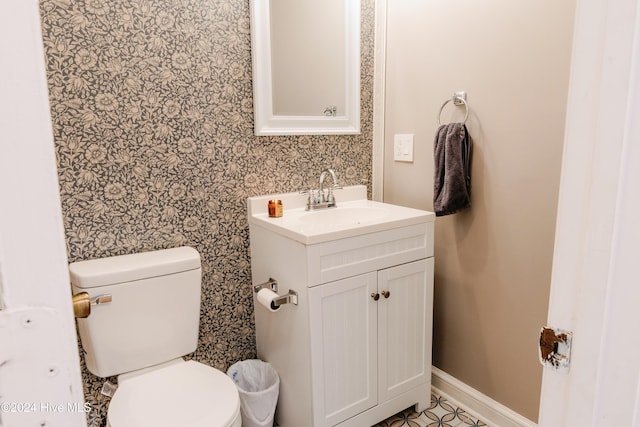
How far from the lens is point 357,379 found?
1.69 meters

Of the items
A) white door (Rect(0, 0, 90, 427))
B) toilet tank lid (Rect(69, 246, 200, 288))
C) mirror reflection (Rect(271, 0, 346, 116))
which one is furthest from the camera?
mirror reflection (Rect(271, 0, 346, 116))

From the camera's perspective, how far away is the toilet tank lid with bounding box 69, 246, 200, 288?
55.1 inches

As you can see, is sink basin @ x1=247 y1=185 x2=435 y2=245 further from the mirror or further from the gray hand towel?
the mirror

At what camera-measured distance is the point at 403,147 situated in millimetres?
2098

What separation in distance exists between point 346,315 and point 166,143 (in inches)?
37.6

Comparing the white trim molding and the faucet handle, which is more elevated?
the white trim molding

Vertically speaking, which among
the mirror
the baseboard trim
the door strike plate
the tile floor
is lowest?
the tile floor

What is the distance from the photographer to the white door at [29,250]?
1.13 feet

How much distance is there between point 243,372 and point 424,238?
981mm

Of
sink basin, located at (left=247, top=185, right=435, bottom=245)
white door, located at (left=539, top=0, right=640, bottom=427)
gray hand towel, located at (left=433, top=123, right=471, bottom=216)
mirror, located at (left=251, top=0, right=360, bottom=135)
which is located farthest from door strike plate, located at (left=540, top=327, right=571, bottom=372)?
mirror, located at (left=251, top=0, right=360, bottom=135)

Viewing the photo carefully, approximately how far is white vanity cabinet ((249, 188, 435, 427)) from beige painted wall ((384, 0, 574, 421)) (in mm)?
186

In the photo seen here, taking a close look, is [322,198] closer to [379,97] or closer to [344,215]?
[344,215]

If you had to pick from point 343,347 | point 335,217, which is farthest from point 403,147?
point 343,347

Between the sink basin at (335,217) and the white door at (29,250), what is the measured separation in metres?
1.09
